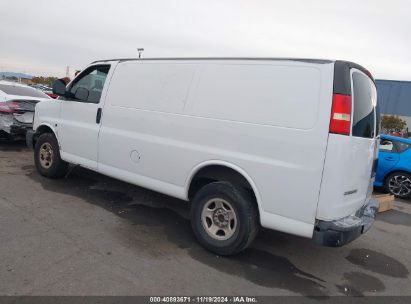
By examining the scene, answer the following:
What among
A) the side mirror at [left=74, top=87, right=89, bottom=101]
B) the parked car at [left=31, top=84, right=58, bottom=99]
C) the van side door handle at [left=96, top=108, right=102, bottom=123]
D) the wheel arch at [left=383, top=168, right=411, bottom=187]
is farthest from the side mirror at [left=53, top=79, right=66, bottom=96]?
the wheel arch at [left=383, top=168, right=411, bottom=187]

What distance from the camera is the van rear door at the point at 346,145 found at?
3531 millimetres

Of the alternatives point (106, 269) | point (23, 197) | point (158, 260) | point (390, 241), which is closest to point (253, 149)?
point (158, 260)

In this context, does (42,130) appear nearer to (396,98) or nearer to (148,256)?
(148,256)

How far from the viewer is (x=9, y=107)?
8.52 meters

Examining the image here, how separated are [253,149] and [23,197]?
357 cm

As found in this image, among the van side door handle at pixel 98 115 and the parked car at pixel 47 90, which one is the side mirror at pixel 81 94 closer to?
the van side door handle at pixel 98 115

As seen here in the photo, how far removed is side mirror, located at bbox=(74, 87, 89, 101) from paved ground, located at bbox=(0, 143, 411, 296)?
58.0 inches

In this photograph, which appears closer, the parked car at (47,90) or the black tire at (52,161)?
the black tire at (52,161)

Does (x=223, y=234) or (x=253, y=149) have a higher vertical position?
(x=253, y=149)

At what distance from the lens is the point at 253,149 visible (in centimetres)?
396

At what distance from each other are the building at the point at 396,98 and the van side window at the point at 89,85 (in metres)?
43.9

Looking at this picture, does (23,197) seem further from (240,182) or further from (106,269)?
(240,182)

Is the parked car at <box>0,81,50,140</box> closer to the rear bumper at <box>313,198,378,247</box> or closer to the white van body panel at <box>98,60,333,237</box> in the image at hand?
the white van body panel at <box>98,60,333,237</box>

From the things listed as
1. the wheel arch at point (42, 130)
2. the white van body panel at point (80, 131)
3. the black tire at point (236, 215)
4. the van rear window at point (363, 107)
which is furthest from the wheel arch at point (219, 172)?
the wheel arch at point (42, 130)
